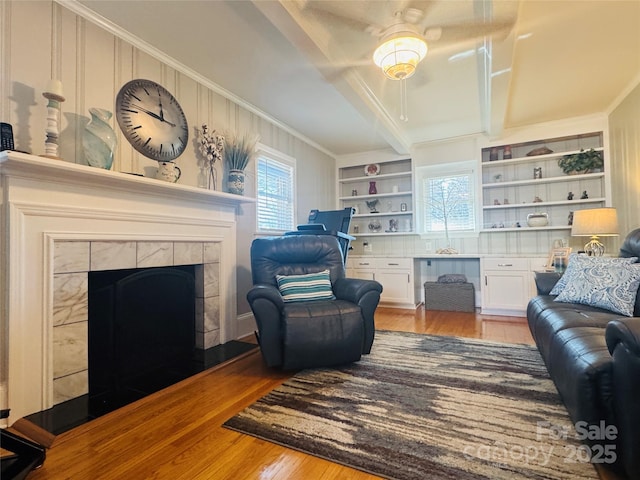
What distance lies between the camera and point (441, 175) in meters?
5.04

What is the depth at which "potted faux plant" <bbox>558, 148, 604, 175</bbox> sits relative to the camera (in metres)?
3.92

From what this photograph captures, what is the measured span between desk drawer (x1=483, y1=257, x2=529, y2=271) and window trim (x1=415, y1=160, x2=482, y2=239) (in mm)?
588

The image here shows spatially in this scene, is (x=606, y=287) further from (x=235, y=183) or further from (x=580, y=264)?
(x=235, y=183)

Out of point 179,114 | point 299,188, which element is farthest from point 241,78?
point 299,188

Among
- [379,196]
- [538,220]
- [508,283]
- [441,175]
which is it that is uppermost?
[441,175]

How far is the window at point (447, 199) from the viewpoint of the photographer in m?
4.81

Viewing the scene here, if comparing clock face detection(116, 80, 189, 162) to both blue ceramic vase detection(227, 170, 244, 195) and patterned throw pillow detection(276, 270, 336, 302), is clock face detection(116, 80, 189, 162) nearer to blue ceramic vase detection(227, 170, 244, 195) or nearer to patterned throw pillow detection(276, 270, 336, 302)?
blue ceramic vase detection(227, 170, 244, 195)

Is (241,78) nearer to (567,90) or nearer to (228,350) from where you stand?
(228,350)

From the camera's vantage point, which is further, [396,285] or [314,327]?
[396,285]

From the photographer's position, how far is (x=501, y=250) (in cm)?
452

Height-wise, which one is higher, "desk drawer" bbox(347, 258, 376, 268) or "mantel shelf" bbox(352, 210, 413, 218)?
"mantel shelf" bbox(352, 210, 413, 218)

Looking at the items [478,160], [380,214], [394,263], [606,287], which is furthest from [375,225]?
[606,287]

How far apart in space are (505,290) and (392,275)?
146 centimetres

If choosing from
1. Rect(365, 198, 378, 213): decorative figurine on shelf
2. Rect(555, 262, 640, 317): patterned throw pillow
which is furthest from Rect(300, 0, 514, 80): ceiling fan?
Rect(365, 198, 378, 213): decorative figurine on shelf
